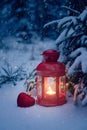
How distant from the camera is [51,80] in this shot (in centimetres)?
421

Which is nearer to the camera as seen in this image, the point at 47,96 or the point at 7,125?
the point at 7,125

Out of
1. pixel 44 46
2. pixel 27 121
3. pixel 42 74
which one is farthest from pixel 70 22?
pixel 44 46

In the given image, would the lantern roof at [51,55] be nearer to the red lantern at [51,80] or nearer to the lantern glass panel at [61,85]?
the red lantern at [51,80]

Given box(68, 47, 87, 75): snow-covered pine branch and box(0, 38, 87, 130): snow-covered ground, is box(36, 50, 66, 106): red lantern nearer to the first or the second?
box(0, 38, 87, 130): snow-covered ground

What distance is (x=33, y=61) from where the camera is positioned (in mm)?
7719

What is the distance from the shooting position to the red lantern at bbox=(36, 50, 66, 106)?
4145 millimetres

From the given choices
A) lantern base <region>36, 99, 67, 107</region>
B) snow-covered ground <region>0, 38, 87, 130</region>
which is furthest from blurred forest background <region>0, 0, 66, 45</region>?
lantern base <region>36, 99, 67, 107</region>

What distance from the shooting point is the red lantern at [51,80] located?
163 inches

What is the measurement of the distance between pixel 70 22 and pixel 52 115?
1401 mm

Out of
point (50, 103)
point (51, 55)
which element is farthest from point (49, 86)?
point (51, 55)

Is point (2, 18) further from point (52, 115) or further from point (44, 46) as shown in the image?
point (52, 115)

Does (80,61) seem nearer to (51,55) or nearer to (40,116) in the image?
(51,55)

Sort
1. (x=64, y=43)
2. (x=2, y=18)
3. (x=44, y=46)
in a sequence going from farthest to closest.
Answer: (x=2, y=18) → (x=44, y=46) → (x=64, y=43)

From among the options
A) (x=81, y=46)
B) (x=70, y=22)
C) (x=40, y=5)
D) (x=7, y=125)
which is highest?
(x=40, y=5)
